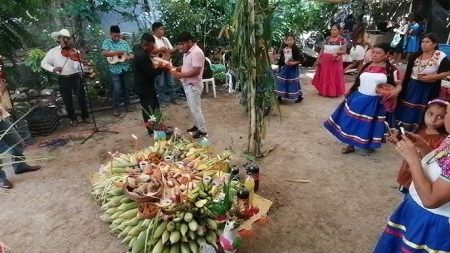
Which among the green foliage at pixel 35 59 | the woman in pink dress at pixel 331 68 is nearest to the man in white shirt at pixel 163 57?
the green foliage at pixel 35 59

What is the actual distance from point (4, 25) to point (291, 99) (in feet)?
17.0

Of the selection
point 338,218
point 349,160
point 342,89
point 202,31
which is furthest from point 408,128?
point 202,31

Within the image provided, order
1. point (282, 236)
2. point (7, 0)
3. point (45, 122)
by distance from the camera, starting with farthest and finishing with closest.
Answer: point (45, 122), point (7, 0), point (282, 236)

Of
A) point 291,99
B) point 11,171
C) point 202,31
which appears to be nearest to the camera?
point 11,171

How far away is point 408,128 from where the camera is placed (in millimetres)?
4648

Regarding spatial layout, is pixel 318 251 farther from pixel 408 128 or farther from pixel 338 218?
pixel 408 128

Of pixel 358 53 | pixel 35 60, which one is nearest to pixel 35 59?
pixel 35 60

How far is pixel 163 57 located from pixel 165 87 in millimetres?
789

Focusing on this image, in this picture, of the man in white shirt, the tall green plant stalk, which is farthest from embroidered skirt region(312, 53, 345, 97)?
the tall green plant stalk

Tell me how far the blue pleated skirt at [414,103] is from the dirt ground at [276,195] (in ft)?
1.63

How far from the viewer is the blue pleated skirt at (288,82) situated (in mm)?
6520

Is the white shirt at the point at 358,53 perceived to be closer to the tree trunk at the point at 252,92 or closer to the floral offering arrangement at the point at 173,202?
the tree trunk at the point at 252,92

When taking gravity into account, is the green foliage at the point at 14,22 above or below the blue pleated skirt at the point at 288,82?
above

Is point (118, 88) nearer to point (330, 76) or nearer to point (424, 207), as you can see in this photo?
point (330, 76)
